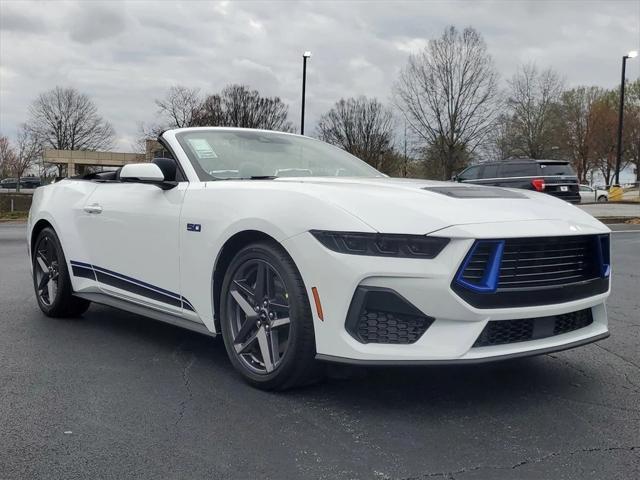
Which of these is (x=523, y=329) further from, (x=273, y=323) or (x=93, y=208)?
(x=93, y=208)

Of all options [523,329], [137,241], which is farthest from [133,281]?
[523,329]

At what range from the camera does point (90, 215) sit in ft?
16.0

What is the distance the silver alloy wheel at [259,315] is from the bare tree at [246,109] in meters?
48.0

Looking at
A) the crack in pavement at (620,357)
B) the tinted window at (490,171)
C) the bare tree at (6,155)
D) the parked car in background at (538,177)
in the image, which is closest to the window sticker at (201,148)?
the crack in pavement at (620,357)

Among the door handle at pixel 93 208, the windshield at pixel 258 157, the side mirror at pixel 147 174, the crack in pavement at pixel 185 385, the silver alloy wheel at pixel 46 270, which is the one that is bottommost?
the crack in pavement at pixel 185 385

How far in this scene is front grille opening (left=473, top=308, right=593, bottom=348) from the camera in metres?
3.07

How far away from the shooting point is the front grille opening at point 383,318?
3.02 m

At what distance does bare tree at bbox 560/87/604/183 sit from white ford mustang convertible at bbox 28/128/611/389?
5678 centimetres

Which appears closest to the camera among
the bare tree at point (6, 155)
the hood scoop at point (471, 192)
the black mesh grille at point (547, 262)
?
the black mesh grille at point (547, 262)

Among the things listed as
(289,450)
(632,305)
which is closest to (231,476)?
(289,450)

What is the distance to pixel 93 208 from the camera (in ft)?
15.9

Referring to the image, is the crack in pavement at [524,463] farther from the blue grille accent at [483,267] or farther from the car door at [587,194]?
the car door at [587,194]

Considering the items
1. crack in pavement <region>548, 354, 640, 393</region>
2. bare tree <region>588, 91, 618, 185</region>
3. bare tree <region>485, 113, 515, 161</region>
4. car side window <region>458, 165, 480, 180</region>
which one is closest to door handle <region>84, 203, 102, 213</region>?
crack in pavement <region>548, 354, 640, 393</region>

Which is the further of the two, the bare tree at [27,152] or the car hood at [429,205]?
the bare tree at [27,152]
